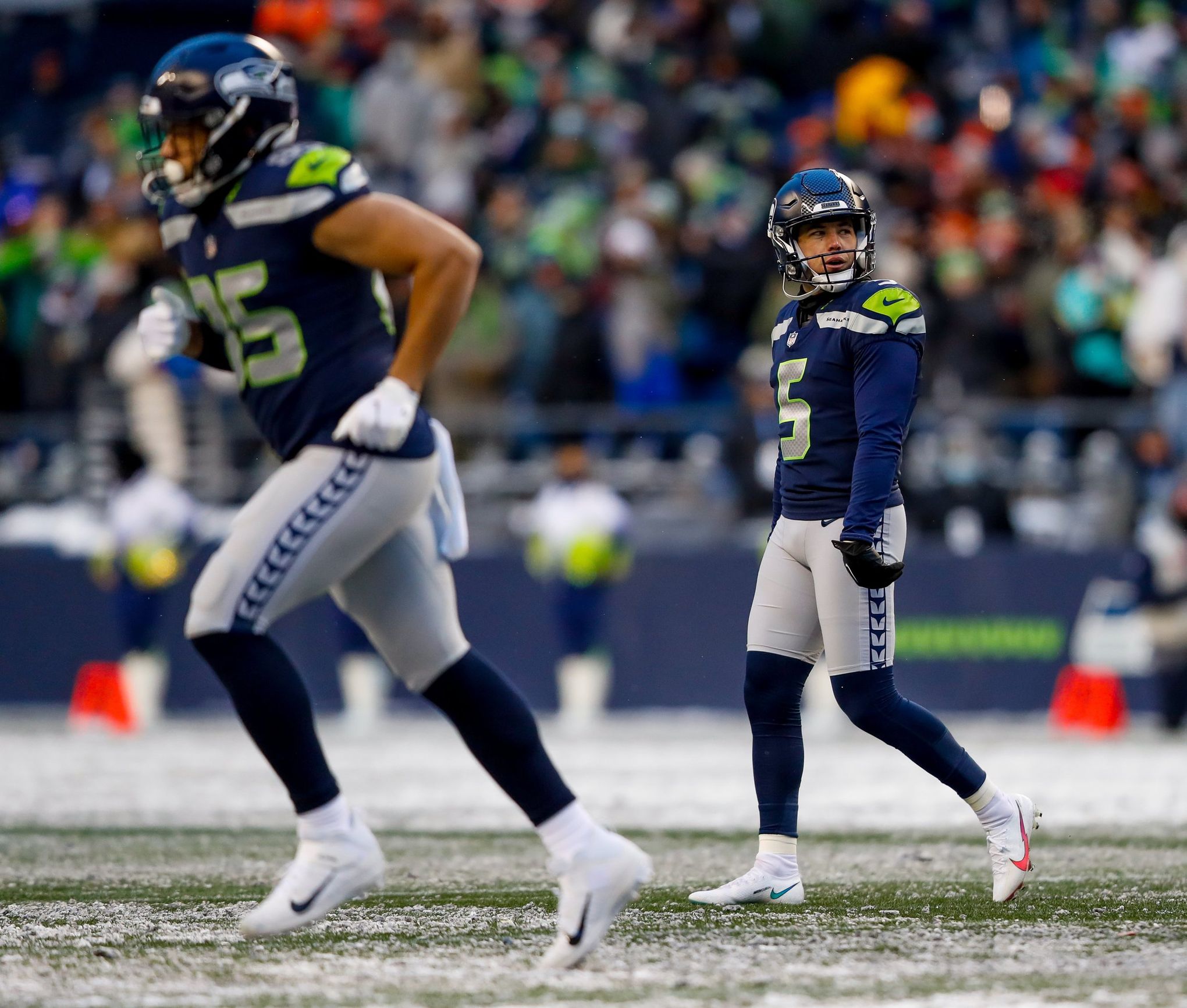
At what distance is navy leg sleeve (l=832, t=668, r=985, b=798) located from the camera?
579 centimetres

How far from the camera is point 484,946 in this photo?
498cm

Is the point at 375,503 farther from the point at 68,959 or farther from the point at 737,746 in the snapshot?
the point at 737,746

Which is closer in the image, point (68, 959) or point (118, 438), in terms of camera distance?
point (68, 959)

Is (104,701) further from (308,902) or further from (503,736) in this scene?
(503,736)

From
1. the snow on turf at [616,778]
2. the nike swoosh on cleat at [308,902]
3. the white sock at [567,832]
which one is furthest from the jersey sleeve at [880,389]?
the snow on turf at [616,778]

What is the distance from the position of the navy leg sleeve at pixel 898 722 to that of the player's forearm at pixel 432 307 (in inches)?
67.4

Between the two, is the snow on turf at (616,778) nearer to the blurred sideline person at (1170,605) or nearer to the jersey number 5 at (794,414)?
the blurred sideline person at (1170,605)

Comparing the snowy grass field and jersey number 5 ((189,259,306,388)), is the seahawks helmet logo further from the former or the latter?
the snowy grass field

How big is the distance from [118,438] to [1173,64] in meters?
9.46

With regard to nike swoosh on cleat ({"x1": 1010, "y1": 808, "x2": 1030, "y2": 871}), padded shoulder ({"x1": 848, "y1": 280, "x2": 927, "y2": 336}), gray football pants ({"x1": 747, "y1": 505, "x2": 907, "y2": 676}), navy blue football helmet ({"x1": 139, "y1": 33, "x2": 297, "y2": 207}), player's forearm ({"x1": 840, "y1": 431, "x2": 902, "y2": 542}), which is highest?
navy blue football helmet ({"x1": 139, "y1": 33, "x2": 297, "y2": 207})

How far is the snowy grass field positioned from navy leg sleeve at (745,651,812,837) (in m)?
0.28

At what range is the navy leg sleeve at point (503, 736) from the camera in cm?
484

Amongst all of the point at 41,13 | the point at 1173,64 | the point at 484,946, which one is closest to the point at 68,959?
the point at 484,946

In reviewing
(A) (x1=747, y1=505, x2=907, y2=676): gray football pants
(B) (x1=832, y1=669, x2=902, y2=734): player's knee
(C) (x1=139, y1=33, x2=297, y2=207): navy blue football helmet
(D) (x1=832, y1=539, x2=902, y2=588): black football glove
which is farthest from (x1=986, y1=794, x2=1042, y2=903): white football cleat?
(C) (x1=139, y1=33, x2=297, y2=207): navy blue football helmet
